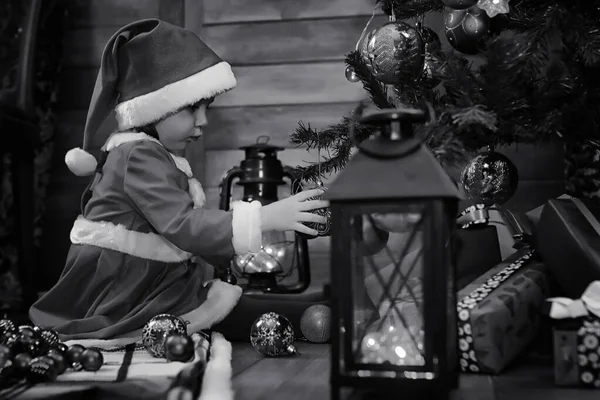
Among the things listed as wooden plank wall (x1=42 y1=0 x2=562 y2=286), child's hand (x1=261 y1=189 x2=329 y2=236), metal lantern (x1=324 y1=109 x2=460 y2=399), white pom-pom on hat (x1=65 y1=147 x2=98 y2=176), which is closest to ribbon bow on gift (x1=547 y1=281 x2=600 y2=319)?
metal lantern (x1=324 y1=109 x2=460 y2=399)

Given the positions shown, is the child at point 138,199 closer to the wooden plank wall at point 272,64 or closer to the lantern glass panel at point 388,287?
the lantern glass panel at point 388,287

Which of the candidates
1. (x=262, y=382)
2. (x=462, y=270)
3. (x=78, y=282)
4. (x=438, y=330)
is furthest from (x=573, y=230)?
(x=78, y=282)

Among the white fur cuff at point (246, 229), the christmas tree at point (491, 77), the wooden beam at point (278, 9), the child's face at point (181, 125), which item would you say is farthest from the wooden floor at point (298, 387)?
the wooden beam at point (278, 9)

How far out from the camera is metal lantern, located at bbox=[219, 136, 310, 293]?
1816 millimetres

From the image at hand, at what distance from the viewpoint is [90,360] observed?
1092mm

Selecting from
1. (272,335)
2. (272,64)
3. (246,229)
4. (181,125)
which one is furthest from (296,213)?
(272,64)

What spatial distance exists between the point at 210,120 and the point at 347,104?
43 centimetres

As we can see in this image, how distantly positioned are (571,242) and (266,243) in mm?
868

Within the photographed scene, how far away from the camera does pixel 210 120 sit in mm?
2283

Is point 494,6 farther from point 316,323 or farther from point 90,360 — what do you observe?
point 90,360

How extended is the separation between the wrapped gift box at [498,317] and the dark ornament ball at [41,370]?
0.61 m

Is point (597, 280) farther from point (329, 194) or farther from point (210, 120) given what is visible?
point (210, 120)

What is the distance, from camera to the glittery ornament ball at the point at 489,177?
1.46 meters

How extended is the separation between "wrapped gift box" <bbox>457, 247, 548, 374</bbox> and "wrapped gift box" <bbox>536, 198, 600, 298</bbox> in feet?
0.17
